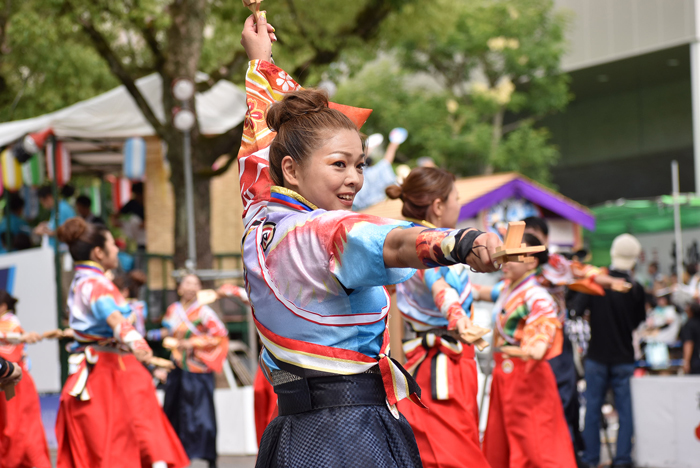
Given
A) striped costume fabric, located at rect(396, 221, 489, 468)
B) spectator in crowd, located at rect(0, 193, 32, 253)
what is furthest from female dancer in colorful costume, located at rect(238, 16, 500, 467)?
spectator in crowd, located at rect(0, 193, 32, 253)

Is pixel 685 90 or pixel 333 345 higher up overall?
pixel 685 90

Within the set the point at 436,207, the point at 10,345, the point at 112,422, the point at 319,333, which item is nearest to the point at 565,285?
the point at 436,207

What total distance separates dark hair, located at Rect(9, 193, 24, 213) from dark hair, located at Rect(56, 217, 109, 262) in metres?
8.44

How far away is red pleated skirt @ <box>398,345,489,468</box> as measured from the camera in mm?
3939

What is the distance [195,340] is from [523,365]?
4283 mm

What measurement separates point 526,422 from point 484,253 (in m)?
3.59

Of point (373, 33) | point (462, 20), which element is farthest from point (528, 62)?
point (373, 33)

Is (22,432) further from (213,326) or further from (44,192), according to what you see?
(44,192)

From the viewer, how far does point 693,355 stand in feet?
32.0

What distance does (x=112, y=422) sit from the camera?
550cm

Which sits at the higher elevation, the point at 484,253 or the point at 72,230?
the point at 72,230

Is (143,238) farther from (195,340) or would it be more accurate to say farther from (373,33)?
(195,340)

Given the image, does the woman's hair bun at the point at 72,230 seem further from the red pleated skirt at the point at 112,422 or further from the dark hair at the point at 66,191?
the dark hair at the point at 66,191

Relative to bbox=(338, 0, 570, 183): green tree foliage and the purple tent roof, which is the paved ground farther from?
bbox=(338, 0, 570, 183): green tree foliage
